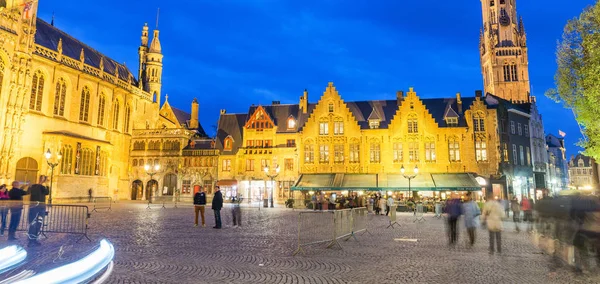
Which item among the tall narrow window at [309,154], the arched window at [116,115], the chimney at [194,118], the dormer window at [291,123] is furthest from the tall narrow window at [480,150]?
the arched window at [116,115]

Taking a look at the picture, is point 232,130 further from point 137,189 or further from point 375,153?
point 375,153

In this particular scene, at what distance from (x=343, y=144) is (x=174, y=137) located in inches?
895

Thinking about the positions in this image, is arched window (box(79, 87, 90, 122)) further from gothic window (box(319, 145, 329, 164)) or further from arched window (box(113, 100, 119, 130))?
gothic window (box(319, 145, 329, 164))

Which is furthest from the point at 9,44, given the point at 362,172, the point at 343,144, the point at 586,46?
the point at 586,46

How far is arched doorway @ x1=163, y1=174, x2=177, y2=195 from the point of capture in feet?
155

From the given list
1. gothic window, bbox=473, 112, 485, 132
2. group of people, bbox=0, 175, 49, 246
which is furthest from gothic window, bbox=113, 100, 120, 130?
gothic window, bbox=473, 112, 485, 132

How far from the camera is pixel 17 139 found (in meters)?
35.8

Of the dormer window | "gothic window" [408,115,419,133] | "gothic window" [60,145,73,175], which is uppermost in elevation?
the dormer window

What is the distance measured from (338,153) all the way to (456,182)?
11991 millimetres

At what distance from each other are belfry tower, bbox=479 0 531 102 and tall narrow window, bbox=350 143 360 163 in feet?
180

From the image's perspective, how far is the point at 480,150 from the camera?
37.0 meters

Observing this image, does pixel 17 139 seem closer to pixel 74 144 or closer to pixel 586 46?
pixel 74 144

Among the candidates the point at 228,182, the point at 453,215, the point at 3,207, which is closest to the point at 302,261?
the point at 453,215

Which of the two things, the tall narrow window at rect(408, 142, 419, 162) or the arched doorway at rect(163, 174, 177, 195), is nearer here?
the tall narrow window at rect(408, 142, 419, 162)
